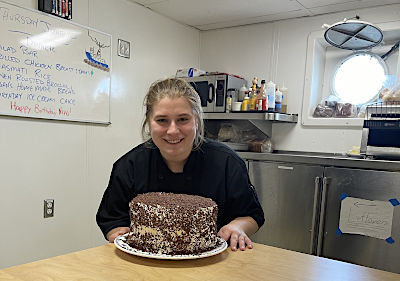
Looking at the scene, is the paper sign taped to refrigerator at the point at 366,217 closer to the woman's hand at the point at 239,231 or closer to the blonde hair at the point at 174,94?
the woman's hand at the point at 239,231

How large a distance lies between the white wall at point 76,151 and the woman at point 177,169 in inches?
46.5

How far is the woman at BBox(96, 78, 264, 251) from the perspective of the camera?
3.73 feet

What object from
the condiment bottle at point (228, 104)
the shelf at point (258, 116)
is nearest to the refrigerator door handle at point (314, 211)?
the shelf at point (258, 116)

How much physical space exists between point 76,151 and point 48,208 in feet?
1.43

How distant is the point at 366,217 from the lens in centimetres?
214

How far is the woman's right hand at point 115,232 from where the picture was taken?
1.06 m

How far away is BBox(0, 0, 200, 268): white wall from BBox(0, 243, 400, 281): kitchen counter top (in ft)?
4.96

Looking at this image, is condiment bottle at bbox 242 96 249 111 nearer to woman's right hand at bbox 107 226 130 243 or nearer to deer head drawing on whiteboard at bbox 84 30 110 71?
deer head drawing on whiteboard at bbox 84 30 110 71

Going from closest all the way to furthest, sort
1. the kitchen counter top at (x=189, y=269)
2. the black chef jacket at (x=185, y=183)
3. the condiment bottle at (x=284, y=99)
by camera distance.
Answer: the kitchen counter top at (x=189, y=269)
the black chef jacket at (x=185, y=183)
the condiment bottle at (x=284, y=99)

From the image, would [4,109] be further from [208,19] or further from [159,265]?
[208,19]

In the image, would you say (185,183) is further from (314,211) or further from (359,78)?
(359,78)

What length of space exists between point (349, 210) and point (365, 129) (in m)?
0.57

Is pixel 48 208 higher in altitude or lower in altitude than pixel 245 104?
lower

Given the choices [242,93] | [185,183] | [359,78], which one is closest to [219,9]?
[242,93]
